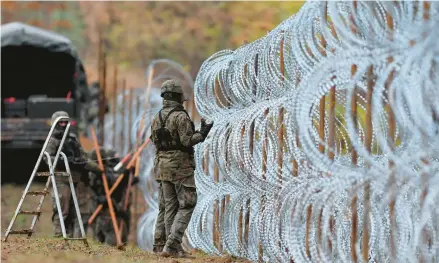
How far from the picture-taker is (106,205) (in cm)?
1703

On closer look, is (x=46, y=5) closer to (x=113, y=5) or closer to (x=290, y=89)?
(x=113, y=5)

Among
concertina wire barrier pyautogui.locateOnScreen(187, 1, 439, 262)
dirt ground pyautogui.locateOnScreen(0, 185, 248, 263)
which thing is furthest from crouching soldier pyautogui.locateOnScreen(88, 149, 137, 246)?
concertina wire barrier pyautogui.locateOnScreen(187, 1, 439, 262)

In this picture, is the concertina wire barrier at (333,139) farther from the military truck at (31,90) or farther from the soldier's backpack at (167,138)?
the military truck at (31,90)

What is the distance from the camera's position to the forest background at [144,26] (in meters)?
41.9

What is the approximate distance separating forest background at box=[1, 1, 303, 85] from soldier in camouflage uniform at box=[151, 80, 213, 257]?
86.4 ft

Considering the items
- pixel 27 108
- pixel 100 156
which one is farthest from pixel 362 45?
pixel 27 108

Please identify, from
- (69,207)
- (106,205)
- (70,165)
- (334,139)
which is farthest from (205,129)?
(106,205)

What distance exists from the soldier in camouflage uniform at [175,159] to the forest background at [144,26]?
2634cm

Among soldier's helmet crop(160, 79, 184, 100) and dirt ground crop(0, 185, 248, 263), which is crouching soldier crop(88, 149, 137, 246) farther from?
soldier's helmet crop(160, 79, 184, 100)

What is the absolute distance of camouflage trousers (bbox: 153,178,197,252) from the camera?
37.6ft

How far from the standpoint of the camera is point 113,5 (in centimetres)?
4897

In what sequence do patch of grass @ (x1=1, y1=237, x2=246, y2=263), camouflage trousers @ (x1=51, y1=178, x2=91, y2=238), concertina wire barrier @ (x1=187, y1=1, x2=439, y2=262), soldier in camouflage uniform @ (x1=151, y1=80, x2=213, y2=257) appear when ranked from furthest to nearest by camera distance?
1. camouflage trousers @ (x1=51, y1=178, x2=91, y2=238)
2. soldier in camouflage uniform @ (x1=151, y1=80, x2=213, y2=257)
3. patch of grass @ (x1=1, y1=237, x2=246, y2=263)
4. concertina wire barrier @ (x1=187, y1=1, x2=439, y2=262)

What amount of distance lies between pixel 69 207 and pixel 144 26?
31797 mm

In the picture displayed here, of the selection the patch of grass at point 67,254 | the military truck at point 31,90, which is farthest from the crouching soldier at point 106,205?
the military truck at point 31,90
